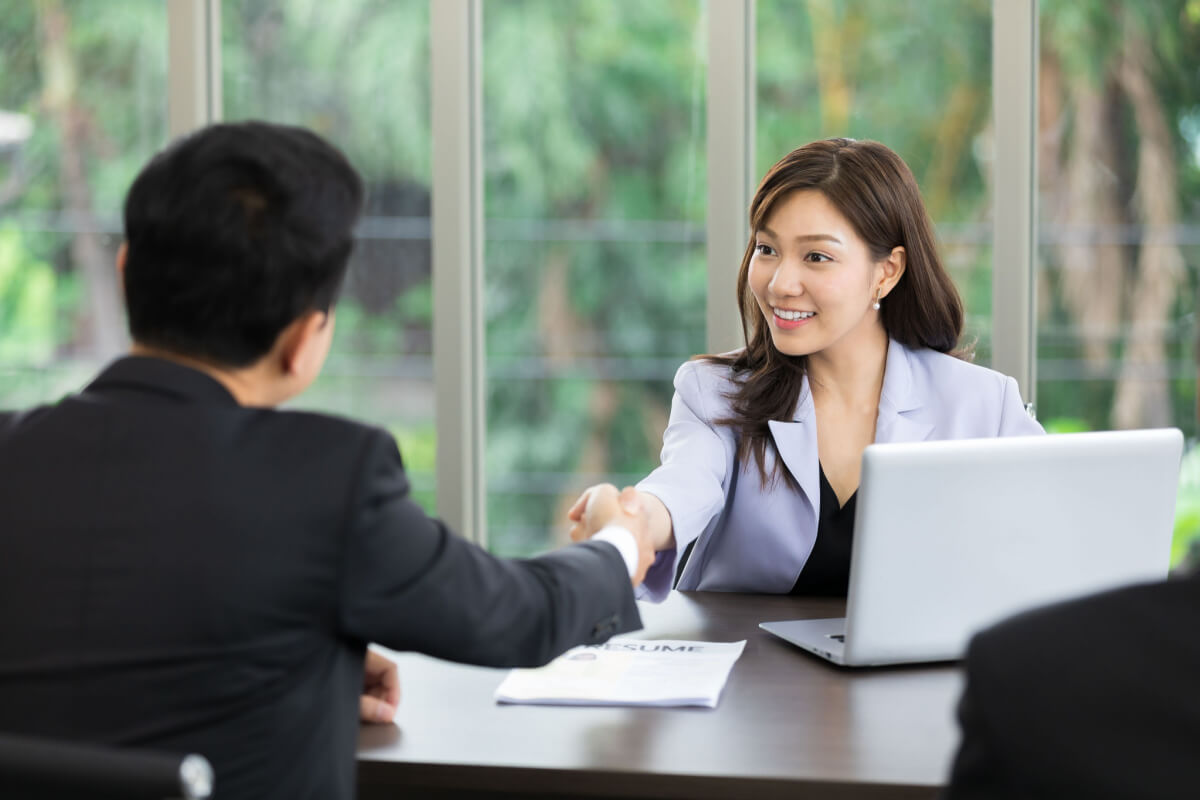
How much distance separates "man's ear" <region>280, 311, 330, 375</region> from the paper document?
0.51m

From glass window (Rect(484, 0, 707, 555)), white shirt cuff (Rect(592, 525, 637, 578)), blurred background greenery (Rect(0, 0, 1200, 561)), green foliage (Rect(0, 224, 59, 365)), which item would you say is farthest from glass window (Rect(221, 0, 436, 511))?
white shirt cuff (Rect(592, 525, 637, 578))

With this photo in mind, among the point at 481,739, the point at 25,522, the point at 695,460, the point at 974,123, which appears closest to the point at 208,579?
the point at 25,522

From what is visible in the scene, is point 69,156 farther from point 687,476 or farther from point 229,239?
point 229,239

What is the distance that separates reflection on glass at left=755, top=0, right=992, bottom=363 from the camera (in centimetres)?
346

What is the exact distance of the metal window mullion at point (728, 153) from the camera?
350 centimetres

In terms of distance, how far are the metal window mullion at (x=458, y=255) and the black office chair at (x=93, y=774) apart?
2.79m

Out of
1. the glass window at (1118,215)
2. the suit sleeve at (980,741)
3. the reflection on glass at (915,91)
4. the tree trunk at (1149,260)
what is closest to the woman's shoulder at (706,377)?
the reflection on glass at (915,91)

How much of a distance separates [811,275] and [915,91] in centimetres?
136

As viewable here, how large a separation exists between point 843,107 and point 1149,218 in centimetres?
92

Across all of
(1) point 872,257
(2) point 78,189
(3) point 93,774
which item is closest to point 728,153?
(1) point 872,257

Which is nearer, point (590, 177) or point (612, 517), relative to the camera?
point (612, 517)

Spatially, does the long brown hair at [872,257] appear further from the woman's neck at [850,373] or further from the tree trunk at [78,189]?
the tree trunk at [78,189]

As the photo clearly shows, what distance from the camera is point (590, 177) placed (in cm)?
369

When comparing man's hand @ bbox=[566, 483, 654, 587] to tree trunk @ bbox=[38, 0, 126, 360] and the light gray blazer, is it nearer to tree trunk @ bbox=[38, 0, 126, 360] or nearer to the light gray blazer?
the light gray blazer
